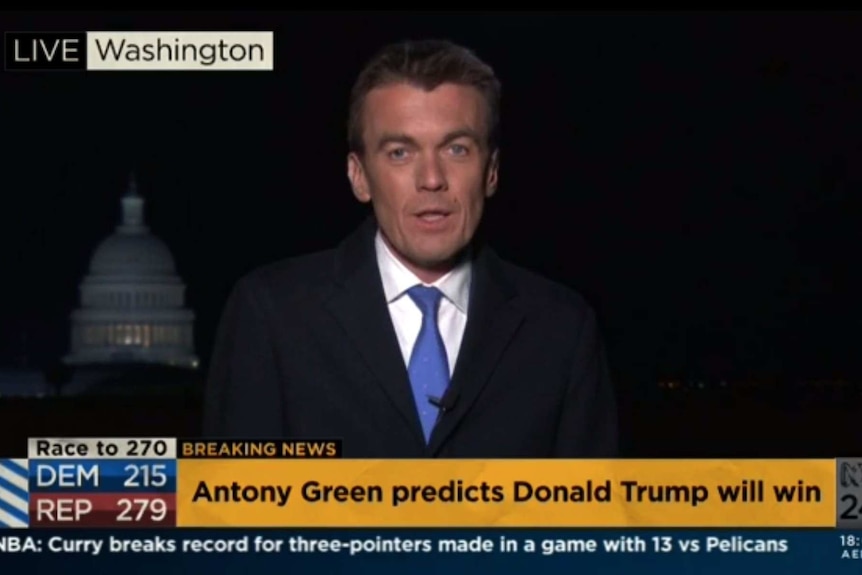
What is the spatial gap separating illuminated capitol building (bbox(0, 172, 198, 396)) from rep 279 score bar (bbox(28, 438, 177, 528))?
0.19 metres

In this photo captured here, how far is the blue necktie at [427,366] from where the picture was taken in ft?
23.6

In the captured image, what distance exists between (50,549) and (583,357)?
166 cm

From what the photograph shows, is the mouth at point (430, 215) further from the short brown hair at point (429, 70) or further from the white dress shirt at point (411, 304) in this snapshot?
the short brown hair at point (429, 70)

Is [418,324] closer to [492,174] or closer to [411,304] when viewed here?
[411,304]

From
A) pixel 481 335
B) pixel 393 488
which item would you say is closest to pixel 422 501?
pixel 393 488

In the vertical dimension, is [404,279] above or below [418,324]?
above

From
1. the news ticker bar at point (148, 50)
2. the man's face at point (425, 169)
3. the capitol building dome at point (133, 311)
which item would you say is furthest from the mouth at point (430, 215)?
the capitol building dome at point (133, 311)

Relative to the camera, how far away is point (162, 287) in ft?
23.8

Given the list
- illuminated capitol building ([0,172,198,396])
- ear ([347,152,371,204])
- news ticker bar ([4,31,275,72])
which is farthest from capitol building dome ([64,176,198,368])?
ear ([347,152,371,204])

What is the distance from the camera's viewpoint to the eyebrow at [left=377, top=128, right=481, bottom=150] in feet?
23.4

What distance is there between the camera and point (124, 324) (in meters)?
7.25

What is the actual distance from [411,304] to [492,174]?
1.47 feet

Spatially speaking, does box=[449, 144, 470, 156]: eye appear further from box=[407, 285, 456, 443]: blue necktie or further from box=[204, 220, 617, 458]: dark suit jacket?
box=[407, 285, 456, 443]: blue necktie

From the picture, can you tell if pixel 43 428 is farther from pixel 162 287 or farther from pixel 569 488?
pixel 569 488
